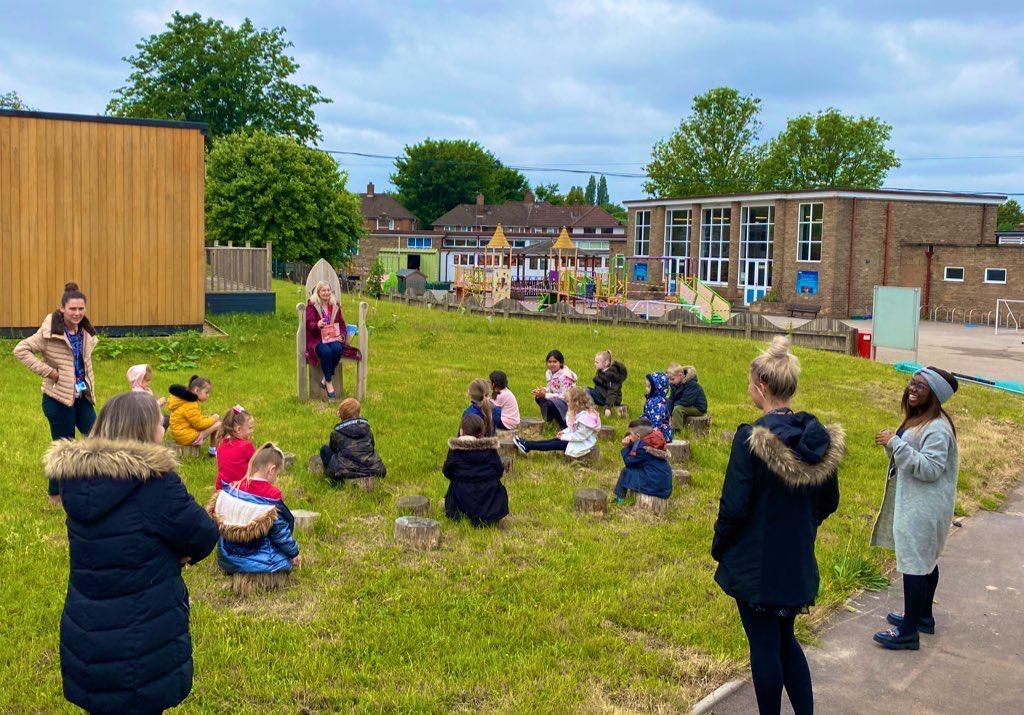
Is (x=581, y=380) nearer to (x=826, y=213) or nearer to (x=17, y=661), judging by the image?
(x=17, y=661)

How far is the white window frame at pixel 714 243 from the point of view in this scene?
181 feet

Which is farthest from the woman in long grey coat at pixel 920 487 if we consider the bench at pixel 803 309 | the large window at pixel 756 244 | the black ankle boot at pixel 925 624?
the large window at pixel 756 244

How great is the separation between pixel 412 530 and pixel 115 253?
552 inches

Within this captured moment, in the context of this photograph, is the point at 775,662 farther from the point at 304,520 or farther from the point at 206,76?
the point at 206,76

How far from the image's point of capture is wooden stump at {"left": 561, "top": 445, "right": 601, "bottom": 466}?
11.2 m

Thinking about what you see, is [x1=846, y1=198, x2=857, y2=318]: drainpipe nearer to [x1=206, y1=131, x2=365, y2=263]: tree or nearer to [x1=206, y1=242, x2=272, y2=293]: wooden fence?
[x1=206, y1=131, x2=365, y2=263]: tree

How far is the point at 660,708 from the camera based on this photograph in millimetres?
5414

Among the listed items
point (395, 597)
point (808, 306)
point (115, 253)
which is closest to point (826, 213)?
point (808, 306)

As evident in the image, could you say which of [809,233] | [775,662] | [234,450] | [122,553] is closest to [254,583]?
[234,450]

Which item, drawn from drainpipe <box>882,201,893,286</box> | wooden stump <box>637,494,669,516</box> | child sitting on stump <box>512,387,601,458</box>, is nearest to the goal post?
drainpipe <box>882,201,893,286</box>

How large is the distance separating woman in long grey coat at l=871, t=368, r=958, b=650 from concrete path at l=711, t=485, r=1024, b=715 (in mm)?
247

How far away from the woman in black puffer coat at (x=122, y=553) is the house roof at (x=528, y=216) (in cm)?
9376

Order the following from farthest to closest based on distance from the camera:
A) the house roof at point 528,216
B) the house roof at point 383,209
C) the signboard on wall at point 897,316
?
the house roof at point 383,209
the house roof at point 528,216
the signboard on wall at point 897,316

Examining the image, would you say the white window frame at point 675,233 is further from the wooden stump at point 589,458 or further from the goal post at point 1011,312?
Result: the wooden stump at point 589,458
